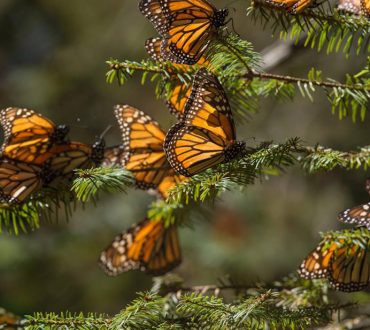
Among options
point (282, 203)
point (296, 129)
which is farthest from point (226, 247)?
point (296, 129)

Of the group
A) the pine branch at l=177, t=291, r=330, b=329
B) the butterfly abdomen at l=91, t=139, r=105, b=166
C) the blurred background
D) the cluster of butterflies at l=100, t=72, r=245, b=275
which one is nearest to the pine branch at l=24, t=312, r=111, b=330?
the pine branch at l=177, t=291, r=330, b=329

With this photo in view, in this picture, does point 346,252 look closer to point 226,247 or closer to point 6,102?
point 226,247

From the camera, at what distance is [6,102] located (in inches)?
171

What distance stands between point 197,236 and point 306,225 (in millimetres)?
789

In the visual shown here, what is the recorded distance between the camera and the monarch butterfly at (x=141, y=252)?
2.14 metres

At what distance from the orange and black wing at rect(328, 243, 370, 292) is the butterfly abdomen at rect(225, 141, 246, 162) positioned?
35 cm

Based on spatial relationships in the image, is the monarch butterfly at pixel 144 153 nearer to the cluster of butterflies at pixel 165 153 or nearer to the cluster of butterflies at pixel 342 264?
the cluster of butterflies at pixel 165 153

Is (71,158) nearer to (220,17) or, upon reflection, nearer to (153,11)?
(153,11)

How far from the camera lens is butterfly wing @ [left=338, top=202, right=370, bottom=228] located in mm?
1390

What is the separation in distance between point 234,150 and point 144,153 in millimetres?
350

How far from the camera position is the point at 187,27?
1539 millimetres

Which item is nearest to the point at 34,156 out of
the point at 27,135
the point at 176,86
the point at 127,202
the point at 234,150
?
the point at 27,135

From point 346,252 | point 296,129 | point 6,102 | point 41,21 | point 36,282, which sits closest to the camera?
point 346,252

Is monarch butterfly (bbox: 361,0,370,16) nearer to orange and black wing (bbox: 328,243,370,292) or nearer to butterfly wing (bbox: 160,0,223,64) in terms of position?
butterfly wing (bbox: 160,0,223,64)
